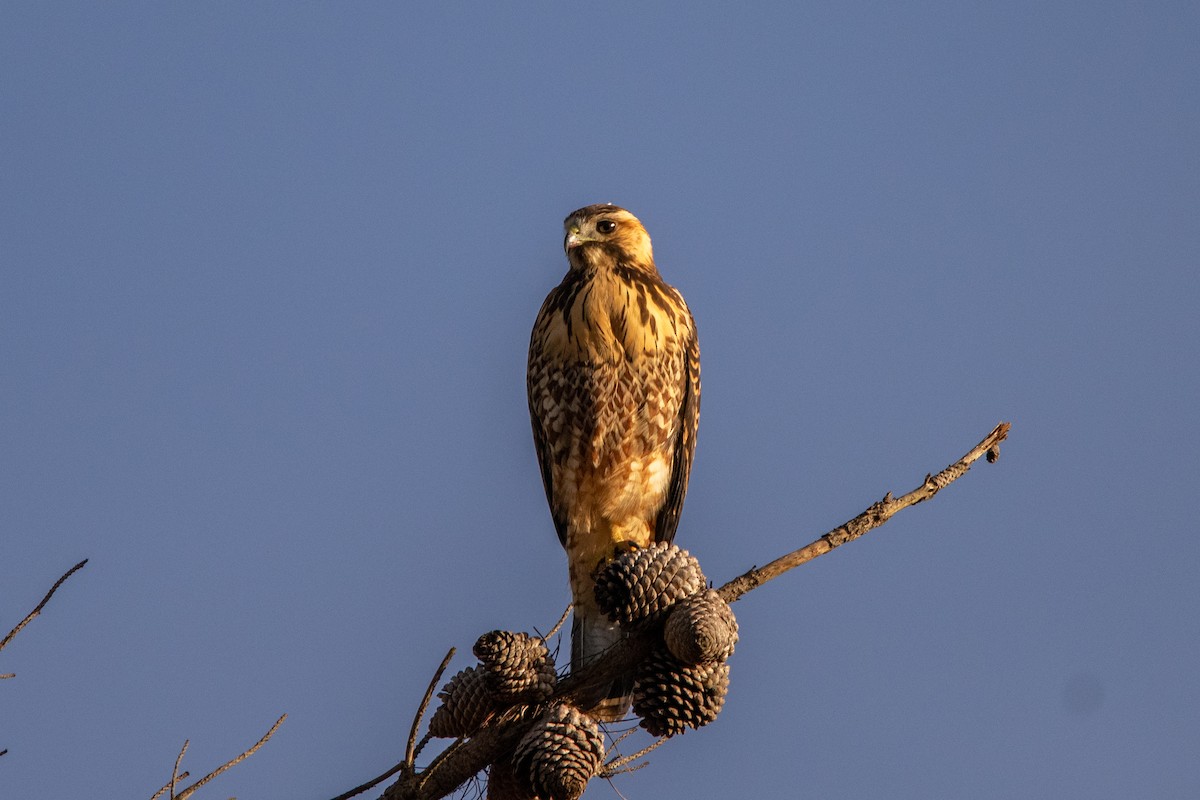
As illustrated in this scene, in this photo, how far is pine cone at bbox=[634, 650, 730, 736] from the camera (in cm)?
355

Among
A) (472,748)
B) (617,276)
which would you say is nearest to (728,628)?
(472,748)

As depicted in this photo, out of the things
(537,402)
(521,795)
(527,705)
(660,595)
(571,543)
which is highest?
(537,402)

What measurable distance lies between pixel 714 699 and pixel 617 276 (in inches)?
104

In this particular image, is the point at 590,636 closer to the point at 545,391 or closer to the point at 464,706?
the point at 545,391

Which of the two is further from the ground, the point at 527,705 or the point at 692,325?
the point at 692,325

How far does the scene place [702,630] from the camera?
3441 millimetres

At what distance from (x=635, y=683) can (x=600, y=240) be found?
9.25 ft

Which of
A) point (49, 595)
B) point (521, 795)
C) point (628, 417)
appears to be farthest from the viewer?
point (628, 417)

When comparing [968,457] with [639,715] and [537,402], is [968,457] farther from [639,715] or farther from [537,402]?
[537,402]

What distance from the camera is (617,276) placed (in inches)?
230

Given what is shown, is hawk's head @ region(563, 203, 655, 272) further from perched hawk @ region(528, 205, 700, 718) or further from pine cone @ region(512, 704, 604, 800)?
pine cone @ region(512, 704, 604, 800)

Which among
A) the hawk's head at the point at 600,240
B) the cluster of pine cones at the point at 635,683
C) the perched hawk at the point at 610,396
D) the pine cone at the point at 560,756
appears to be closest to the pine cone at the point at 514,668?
the cluster of pine cones at the point at 635,683

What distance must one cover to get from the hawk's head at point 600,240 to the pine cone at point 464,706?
9.10ft

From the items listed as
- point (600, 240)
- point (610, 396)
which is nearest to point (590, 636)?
point (610, 396)
